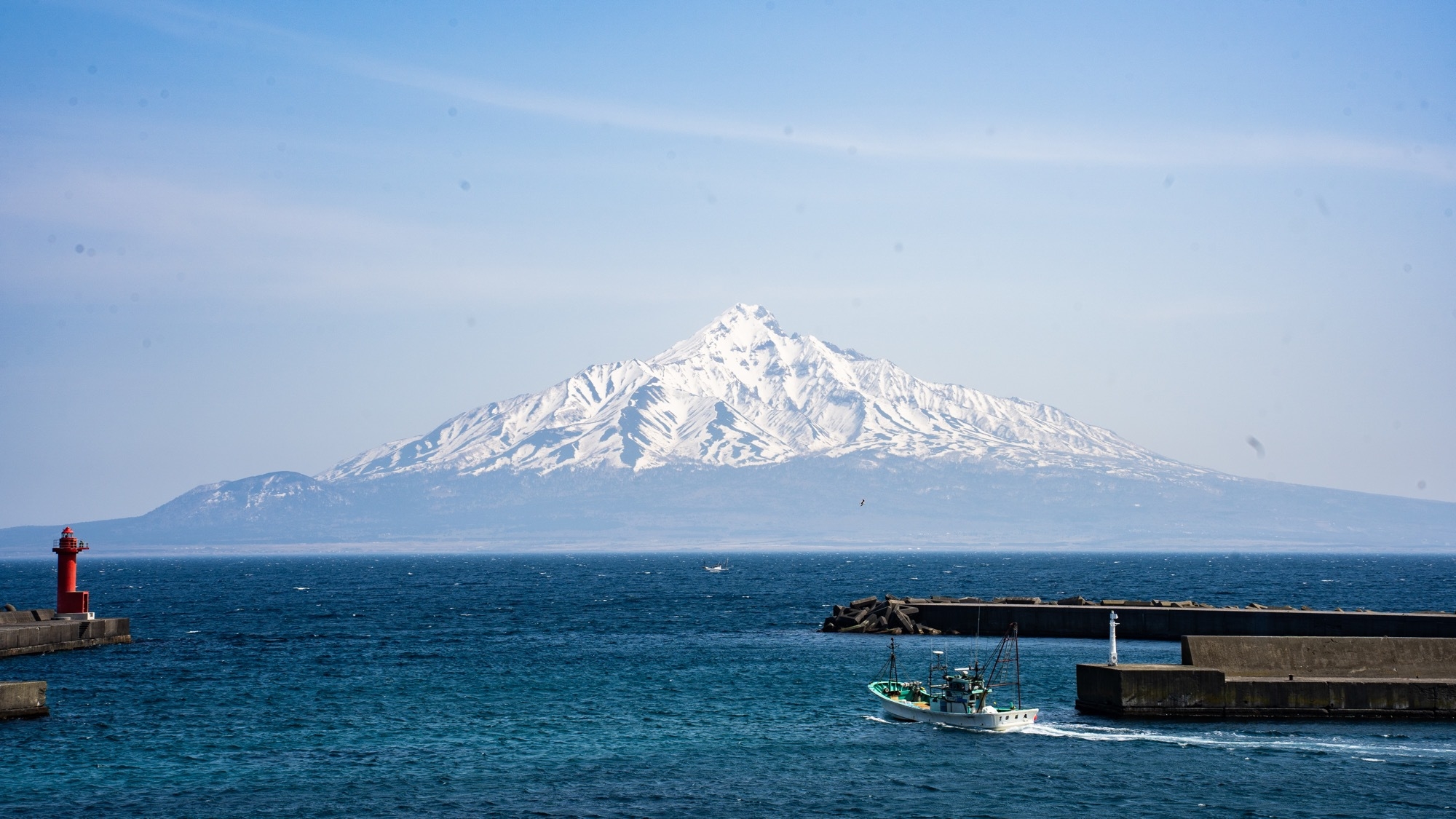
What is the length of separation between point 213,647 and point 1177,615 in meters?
54.1

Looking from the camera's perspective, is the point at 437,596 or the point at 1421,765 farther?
the point at 437,596

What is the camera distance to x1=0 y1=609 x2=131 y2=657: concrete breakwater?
68812mm

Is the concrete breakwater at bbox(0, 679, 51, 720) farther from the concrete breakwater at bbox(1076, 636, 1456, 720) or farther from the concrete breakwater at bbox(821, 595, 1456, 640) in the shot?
the concrete breakwater at bbox(821, 595, 1456, 640)

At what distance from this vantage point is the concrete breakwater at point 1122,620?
64.3 m

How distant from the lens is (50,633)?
71375 mm

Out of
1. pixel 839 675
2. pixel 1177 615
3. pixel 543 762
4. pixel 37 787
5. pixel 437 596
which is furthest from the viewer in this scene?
pixel 437 596

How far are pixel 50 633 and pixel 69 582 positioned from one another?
23.0 feet

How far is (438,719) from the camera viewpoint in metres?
48.3

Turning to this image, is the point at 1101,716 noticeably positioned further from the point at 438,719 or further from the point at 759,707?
Result: the point at 438,719

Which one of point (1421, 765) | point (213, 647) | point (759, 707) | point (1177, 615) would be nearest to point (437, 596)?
point (213, 647)

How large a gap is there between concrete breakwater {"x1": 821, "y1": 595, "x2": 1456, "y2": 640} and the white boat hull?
20.0 metres

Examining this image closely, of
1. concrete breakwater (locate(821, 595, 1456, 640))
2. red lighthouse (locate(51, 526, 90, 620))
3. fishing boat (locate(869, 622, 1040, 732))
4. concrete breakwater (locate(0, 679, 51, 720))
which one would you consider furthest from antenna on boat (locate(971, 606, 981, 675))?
red lighthouse (locate(51, 526, 90, 620))

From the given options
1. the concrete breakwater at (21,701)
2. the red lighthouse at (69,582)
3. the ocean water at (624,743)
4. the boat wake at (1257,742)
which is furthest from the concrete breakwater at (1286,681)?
the red lighthouse at (69,582)

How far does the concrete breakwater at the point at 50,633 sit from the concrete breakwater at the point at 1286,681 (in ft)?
173
